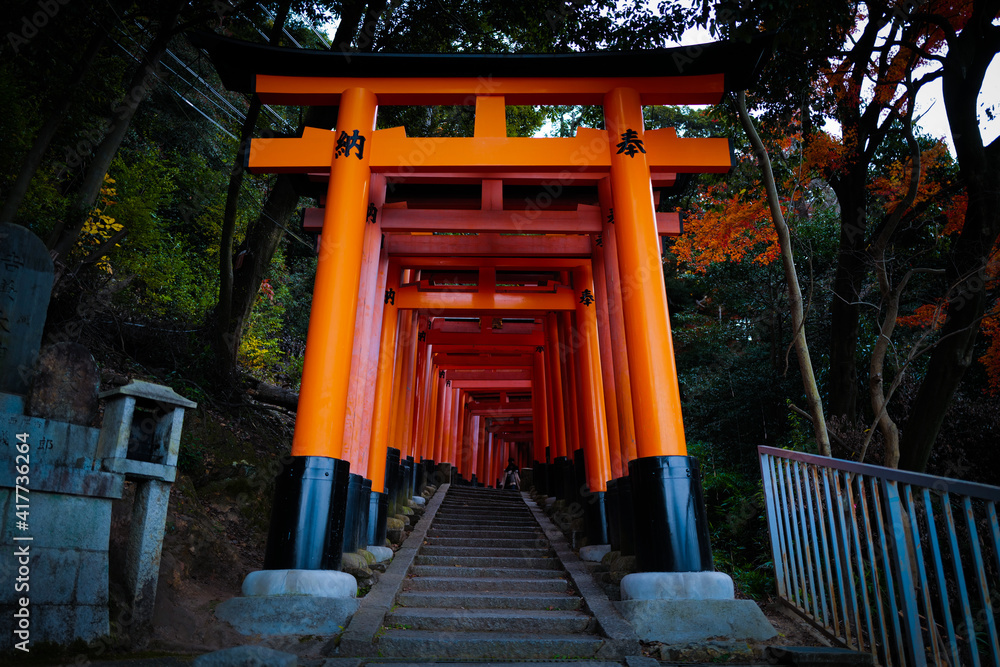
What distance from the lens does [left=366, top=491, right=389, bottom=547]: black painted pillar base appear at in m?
7.90

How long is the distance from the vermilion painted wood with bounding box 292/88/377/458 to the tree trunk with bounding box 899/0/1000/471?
20.1ft

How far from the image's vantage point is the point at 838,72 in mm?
8750

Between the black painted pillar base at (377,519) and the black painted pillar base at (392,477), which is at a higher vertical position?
the black painted pillar base at (392,477)

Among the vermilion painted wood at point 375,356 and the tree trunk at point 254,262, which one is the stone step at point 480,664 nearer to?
the vermilion painted wood at point 375,356

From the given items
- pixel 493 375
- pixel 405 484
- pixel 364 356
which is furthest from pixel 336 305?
pixel 493 375

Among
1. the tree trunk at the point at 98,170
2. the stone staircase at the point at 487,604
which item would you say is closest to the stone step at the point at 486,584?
the stone staircase at the point at 487,604

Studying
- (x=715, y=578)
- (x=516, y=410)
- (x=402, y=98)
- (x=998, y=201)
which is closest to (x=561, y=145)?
(x=402, y=98)

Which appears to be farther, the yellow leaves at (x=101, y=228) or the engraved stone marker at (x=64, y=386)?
the yellow leaves at (x=101, y=228)

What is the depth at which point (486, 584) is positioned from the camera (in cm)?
656

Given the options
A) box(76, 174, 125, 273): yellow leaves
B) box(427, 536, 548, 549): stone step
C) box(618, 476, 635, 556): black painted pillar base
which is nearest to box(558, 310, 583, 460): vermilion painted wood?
box(427, 536, 548, 549): stone step

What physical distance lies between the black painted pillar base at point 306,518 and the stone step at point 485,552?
9.11ft

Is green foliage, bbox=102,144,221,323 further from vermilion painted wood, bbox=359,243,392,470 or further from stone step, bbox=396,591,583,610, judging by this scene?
stone step, bbox=396,591,583,610

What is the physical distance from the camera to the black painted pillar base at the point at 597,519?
821cm

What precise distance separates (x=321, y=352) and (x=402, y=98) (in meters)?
2.88
